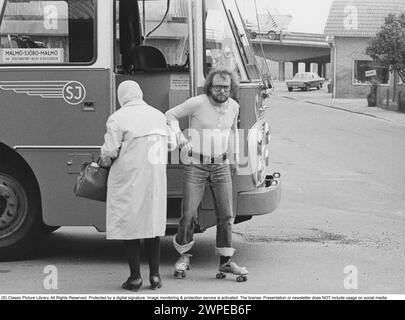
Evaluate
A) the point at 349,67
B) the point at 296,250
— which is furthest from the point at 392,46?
the point at 296,250

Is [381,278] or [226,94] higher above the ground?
[226,94]

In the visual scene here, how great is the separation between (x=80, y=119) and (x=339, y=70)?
173ft

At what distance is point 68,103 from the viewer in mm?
8531

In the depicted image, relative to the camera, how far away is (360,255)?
9.38 m

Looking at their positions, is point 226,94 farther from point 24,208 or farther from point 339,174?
point 339,174

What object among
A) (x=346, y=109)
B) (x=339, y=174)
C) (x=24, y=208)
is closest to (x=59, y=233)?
(x=24, y=208)

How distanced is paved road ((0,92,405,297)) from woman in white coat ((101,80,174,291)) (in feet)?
1.77

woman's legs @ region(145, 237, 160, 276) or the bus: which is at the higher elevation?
the bus

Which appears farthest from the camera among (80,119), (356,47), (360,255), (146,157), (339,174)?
(356,47)

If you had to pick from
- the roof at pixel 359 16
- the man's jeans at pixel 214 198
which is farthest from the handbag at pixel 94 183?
the roof at pixel 359 16

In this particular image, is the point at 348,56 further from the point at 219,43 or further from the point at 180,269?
the point at 180,269

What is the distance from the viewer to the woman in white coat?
7410 mm

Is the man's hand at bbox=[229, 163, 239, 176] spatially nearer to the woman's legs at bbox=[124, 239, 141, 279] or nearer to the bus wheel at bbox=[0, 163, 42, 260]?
the woman's legs at bbox=[124, 239, 141, 279]

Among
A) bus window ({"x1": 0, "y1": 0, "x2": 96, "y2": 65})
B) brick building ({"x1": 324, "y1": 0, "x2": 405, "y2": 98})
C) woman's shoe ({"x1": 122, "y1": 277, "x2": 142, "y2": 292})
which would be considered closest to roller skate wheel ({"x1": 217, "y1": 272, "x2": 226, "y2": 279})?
woman's shoe ({"x1": 122, "y1": 277, "x2": 142, "y2": 292})
